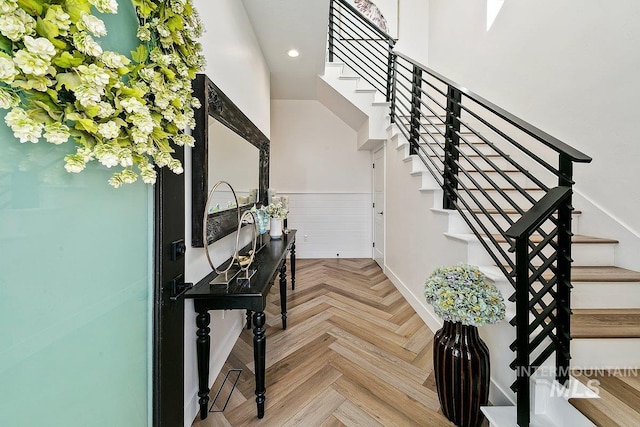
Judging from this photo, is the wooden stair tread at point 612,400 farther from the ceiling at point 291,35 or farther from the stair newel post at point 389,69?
the stair newel post at point 389,69

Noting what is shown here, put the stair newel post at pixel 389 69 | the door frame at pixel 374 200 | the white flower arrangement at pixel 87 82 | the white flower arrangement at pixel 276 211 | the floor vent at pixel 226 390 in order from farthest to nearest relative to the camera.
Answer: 1. the door frame at pixel 374 200
2. the stair newel post at pixel 389 69
3. the white flower arrangement at pixel 276 211
4. the floor vent at pixel 226 390
5. the white flower arrangement at pixel 87 82

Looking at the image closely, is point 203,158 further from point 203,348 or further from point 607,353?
point 607,353

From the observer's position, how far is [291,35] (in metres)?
2.88

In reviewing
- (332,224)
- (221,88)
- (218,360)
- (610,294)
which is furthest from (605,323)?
(332,224)

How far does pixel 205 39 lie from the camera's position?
1.62 m

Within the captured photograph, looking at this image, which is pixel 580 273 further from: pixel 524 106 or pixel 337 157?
pixel 337 157

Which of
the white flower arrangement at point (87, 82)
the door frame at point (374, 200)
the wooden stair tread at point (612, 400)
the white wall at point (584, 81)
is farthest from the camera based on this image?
the door frame at point (374, 200)

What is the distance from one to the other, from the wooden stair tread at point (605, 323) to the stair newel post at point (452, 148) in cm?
101

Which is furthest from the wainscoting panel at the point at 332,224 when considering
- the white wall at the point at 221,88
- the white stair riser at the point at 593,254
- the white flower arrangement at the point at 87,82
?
the white flower arrangement at the point at 87,82

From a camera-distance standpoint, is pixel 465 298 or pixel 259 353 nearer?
pixel 465 298

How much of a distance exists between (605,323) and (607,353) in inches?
7.0

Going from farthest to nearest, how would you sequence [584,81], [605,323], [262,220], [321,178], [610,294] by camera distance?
1. [321,178]
2. [262,220]
3. [584,81]
4. [610,294]
5. [605,323]

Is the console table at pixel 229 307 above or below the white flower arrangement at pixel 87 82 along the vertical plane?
below

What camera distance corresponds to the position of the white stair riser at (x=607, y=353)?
1341mm
